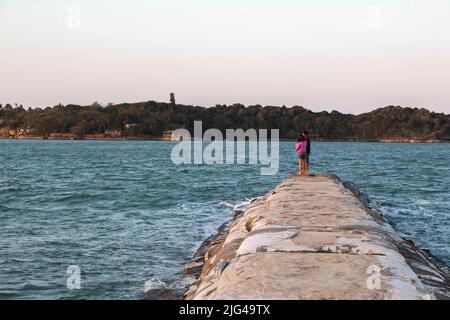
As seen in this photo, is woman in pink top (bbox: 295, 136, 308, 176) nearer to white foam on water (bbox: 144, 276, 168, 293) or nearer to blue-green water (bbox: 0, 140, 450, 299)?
→ blue-green water (bbox: 0, 140, 450, 299)

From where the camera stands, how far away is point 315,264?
23.8ft

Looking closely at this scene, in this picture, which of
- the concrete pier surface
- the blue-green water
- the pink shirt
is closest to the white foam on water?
the blue-green water

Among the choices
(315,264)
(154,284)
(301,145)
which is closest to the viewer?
(315,264)

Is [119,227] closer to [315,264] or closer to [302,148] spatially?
[302,148]

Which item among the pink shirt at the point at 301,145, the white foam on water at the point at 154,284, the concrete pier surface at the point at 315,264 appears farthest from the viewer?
the pink shirt at the point at 301,145

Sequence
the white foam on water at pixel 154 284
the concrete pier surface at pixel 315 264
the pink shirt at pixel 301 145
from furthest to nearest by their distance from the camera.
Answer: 1. the pink shirt at pixel 301 145
2. the white foam on water at pixel 154 284
3. the concrete pier surface at pixel 315 264

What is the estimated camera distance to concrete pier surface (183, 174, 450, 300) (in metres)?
6.23

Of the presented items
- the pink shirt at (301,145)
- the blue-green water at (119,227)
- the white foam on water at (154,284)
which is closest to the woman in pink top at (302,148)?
the pink shirt at (301,145)

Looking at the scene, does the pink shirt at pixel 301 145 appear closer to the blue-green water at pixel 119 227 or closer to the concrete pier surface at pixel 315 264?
the blue-green water at pixel 119 227

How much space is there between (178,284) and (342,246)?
3.31m

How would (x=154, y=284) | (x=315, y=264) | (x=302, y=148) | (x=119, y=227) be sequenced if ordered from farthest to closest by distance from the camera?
1. (x=302, y=148)
2. (x=119, y=227)
3. (x=154, y=284)
4. (x=315, y=264)

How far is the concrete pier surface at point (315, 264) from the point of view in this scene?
6234 millimetres

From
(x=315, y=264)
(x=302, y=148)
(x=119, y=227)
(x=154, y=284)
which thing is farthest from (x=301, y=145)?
A: (x=315, y=264)

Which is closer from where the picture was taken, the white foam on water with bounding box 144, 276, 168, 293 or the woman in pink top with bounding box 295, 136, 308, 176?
the white foam on water with bounding box 144, 276, 168, 293
